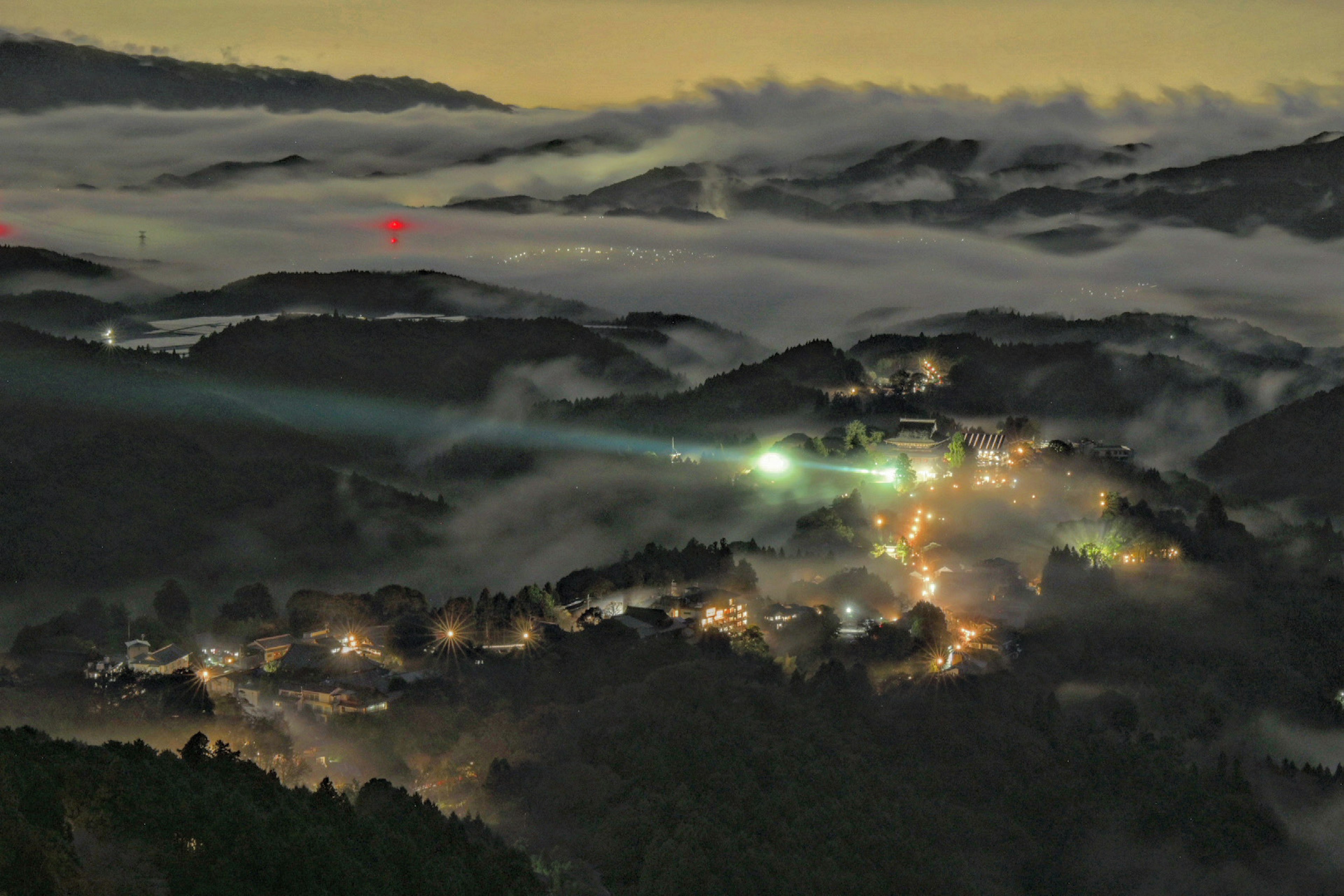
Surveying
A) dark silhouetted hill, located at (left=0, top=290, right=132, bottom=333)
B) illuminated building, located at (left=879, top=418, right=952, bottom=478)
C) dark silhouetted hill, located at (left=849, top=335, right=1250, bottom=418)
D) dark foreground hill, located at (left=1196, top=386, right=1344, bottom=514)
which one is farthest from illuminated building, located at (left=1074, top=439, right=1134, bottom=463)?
dark silhouetted hill, located at (left=0, top=290, right=132, bottom=333)

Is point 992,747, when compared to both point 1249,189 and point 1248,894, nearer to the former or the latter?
point 1248,894

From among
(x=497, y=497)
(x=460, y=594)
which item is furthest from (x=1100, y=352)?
(x=460, y=594)

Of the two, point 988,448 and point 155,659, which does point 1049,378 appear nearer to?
point 988,448

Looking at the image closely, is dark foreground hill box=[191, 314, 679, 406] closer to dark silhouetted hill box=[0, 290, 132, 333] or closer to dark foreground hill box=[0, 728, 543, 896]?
dark silhouetted hill box=[0, 290, 132, 333]

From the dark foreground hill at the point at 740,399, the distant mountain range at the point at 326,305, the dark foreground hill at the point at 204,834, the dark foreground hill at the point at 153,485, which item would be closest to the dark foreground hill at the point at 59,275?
the distant mountain range at the point at 326,305

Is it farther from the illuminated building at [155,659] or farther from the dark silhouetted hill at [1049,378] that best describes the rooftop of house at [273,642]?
the dark silhouetted hill at [1049,378]
